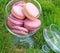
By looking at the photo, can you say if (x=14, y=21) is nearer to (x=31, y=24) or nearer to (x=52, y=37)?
(x=31, y=24)

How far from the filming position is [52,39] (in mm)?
1623

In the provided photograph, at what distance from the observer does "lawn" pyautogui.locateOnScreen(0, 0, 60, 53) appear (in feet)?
5.35

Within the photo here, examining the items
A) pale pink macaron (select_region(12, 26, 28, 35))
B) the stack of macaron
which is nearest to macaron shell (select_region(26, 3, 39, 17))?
the stack of macaron

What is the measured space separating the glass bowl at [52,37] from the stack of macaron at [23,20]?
12 centimetres

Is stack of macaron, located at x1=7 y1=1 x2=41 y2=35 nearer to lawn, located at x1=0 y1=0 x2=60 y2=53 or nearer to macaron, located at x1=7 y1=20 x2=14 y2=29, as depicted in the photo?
macaron, located at x1=7 y1=20 x2=14 y2=29

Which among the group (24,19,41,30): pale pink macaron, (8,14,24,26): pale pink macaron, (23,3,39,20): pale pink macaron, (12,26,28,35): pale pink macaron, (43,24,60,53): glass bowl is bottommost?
(43,24,60,53): glass bowl

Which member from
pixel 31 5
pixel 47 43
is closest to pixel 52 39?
pixel 47 43

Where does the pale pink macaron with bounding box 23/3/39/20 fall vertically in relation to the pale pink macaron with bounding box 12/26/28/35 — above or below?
above

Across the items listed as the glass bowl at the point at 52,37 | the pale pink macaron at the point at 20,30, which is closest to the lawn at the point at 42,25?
the glass bowl at the point at 52,37

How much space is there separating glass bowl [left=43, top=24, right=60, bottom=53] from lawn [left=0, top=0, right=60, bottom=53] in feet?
0.19

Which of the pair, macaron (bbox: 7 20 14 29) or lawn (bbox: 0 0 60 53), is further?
lawn (bbox: 0 0 60 53)

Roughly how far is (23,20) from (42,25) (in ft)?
0.80

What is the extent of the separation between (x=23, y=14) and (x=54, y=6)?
422 mm

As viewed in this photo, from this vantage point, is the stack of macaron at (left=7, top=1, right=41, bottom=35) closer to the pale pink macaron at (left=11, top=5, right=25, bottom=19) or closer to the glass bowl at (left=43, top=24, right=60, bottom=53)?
the pale pink macaron at (left=11, top=5, right=25, bottom=19)
